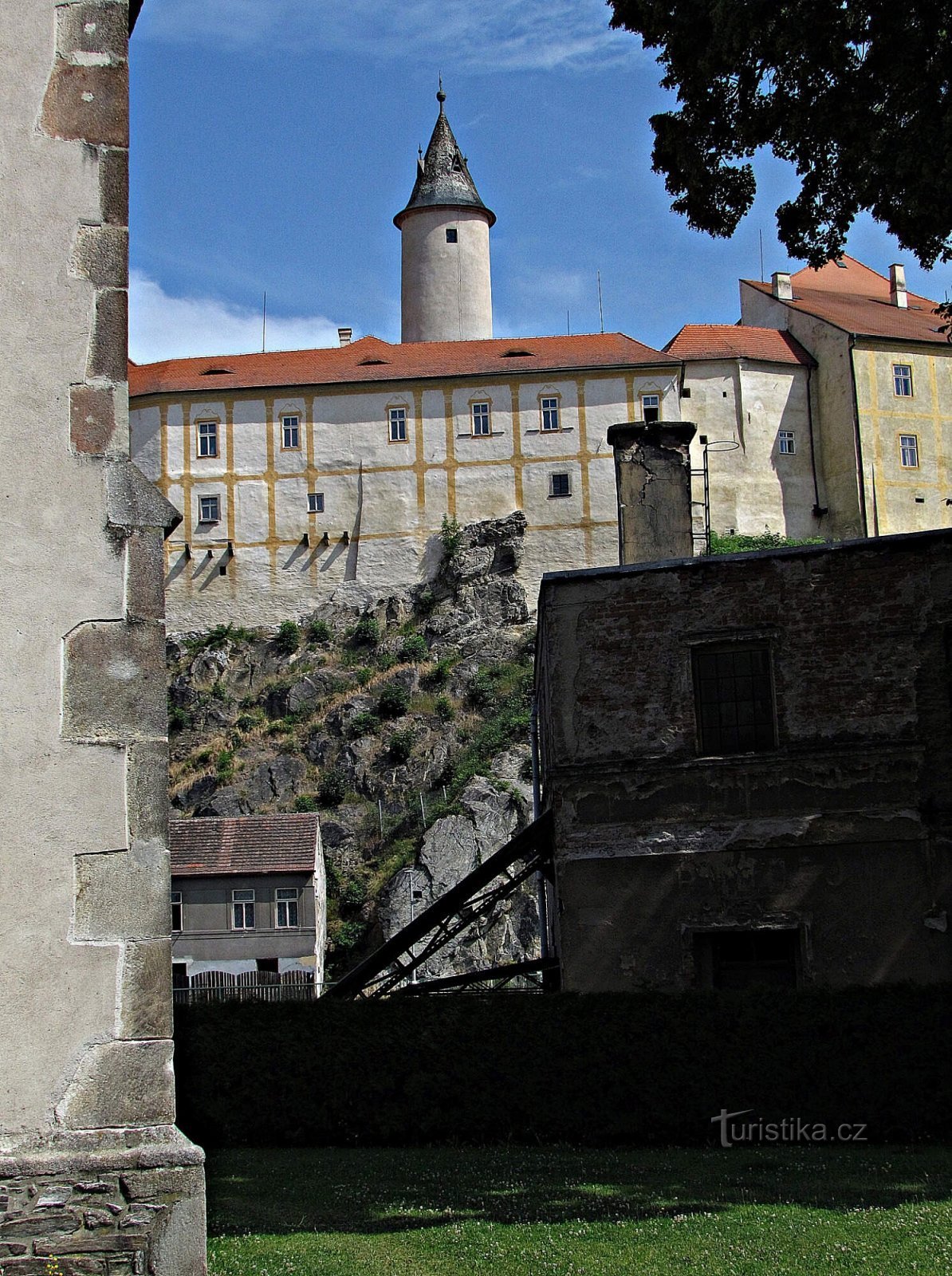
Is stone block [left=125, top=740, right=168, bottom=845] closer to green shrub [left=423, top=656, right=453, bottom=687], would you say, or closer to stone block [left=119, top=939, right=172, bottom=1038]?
stone block [left=119, top=939, right=172, bottom=1038]

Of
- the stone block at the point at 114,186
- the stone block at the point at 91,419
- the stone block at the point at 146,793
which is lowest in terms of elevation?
the stone block at the point at 146,793

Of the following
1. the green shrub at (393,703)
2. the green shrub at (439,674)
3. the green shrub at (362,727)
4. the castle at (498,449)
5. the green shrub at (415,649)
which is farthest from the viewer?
the castle at (498,449)

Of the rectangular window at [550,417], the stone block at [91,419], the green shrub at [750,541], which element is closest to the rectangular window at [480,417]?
the rectangular window at [550,417]

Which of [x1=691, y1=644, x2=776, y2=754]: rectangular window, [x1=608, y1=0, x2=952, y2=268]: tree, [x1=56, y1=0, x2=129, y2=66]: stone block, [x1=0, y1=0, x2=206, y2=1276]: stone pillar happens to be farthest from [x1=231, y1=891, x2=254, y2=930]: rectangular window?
[x1=56, y1=0, x2=129, y2=66]: stone block

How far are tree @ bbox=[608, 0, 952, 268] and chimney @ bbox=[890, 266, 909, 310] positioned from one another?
6857 cm

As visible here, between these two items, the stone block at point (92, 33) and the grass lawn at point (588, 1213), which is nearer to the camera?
the stone block at point (92, 33)

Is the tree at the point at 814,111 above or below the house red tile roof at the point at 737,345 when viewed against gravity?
below

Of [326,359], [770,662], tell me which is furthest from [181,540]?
[770,662]

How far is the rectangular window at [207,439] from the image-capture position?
71.5 meters

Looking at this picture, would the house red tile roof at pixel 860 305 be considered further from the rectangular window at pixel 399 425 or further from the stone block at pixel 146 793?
the stone block at pixel 146 793

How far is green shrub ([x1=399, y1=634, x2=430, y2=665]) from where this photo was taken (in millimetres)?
65188

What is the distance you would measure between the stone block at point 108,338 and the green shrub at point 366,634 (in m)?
59.7

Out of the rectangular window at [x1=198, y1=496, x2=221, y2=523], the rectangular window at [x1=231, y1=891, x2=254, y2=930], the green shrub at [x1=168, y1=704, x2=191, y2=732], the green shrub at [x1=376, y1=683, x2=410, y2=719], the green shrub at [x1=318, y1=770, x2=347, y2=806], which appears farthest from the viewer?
the rectangular window at [x1=198, y1=496, x2=221, y2=523]

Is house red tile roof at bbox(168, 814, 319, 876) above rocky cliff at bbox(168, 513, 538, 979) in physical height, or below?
below
